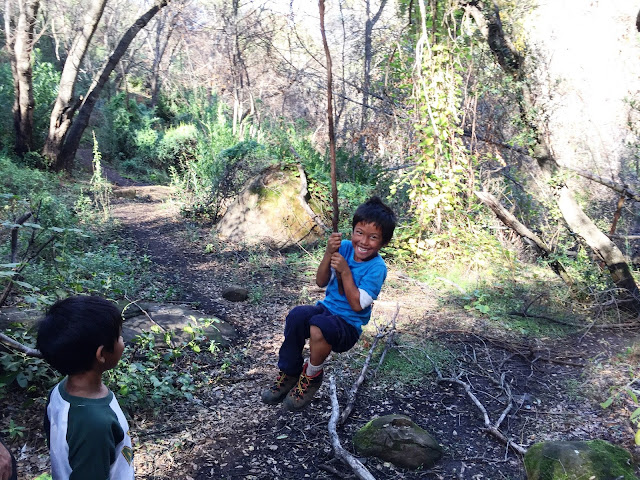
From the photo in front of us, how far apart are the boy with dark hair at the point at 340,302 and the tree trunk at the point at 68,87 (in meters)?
10.3

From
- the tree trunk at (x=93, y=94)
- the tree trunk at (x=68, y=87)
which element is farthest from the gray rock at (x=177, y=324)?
the tree trunk at (x=93, y=94)

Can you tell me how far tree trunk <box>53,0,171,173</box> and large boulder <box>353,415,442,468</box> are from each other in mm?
10927

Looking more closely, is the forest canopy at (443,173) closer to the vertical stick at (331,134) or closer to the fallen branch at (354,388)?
the vertical stick at (331,134)

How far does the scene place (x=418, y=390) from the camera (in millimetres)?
3660

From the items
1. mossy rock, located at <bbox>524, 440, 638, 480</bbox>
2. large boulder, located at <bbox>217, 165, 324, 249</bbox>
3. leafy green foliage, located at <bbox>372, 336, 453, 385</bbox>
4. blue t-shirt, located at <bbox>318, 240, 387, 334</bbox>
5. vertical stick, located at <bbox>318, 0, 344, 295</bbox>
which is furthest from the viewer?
large boulder, located at <bbox>217, 165, 324, 249</bbox>

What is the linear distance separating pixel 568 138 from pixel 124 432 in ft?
31.5

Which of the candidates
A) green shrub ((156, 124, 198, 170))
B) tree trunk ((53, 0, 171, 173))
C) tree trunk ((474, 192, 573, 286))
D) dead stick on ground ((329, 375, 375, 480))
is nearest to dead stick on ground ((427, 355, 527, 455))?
dead stick on ground ((329, 375, 375, 480))

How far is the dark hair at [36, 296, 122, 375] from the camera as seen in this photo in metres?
1.59

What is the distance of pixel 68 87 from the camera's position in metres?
11.2

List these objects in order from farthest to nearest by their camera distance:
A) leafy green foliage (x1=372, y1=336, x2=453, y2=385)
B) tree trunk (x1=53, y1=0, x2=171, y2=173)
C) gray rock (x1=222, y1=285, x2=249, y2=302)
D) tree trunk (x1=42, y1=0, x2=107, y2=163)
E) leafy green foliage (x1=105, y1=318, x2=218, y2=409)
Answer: tree trunk (x1=53, y1=0, x2=171, y2=173) → tree trunk (x1=42, y1=0, x2=107, y2=163) → gray rock (x1=222, y1=285, x2=249, y2=302) → leafy green foliage (x1=372, y1=336, x2=453, y2=385) → leafy green foliage (x1=105, y1=318, x2=218, y2=409)

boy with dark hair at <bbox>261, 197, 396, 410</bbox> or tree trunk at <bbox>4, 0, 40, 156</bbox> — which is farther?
tree trunk at <bbox>4, 0, 40, 156</bbox>

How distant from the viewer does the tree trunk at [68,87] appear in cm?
1062

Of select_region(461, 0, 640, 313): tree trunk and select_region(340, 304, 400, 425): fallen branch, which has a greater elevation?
select_region(461, 0, 640, 313): tree trunk

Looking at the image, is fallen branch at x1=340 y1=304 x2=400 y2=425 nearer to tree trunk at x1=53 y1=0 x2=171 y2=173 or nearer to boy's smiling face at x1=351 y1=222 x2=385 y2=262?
boy's smiling face at x1=351 y1=222 x2=385 y2=262
